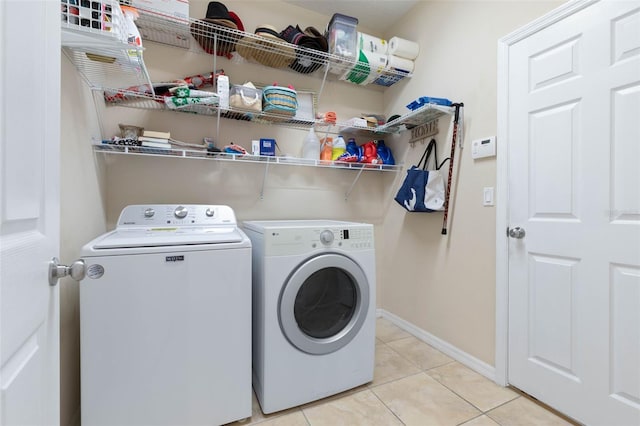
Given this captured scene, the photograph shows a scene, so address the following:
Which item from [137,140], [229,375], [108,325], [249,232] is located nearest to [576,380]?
[229,375]

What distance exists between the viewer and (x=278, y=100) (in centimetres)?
186

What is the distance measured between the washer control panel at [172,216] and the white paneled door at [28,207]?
1035mm

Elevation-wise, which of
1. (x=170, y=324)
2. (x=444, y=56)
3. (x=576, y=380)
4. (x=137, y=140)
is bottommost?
(x=576, y=380)

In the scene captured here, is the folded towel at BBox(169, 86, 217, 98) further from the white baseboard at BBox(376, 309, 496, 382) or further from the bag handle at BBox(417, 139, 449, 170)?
the white baseboard at BBox(376, 309, 496, 382)

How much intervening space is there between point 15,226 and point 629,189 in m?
1.93

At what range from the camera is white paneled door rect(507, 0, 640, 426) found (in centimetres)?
118

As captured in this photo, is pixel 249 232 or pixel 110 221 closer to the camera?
pixel 249 232

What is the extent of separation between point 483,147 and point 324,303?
1323 mm

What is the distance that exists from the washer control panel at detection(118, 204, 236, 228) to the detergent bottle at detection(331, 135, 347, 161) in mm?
950

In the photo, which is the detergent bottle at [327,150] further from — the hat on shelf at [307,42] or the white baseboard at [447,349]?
the white baseboard at [447,349]

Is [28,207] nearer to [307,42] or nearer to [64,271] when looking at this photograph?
[64,271]

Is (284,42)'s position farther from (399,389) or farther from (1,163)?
(399,389)

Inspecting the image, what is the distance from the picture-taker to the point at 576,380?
52.9 inches

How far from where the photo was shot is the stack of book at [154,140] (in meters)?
1.67
